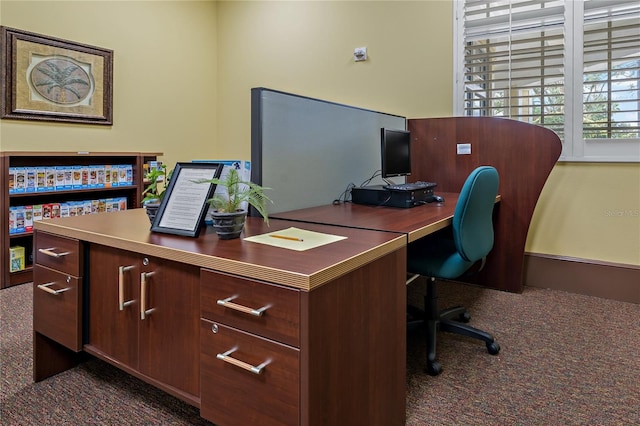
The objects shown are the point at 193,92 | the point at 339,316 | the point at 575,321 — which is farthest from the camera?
the point at 193,92

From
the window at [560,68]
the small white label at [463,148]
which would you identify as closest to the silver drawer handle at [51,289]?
the small white label at [463,148]

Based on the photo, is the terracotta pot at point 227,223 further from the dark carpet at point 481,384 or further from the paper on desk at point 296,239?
the dark carpet at point 481,384

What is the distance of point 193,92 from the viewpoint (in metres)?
4.71

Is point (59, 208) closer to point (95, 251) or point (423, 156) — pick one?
point (95, 251)

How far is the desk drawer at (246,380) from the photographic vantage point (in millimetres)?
1017

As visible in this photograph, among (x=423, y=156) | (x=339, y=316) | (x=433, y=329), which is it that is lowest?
(x=433, y=329)

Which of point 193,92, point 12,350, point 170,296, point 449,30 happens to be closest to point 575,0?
point 449,30

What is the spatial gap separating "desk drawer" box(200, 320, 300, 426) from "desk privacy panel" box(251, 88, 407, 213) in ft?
2.85

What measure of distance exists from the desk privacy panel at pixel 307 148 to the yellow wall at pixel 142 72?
2566 mm

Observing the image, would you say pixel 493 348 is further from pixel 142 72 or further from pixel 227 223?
pixel 142 72

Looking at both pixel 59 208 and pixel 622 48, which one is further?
pixel 59 208

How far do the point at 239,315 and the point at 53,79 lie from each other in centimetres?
344

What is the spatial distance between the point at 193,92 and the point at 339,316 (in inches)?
166

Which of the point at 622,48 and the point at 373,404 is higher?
the point at 622,48
